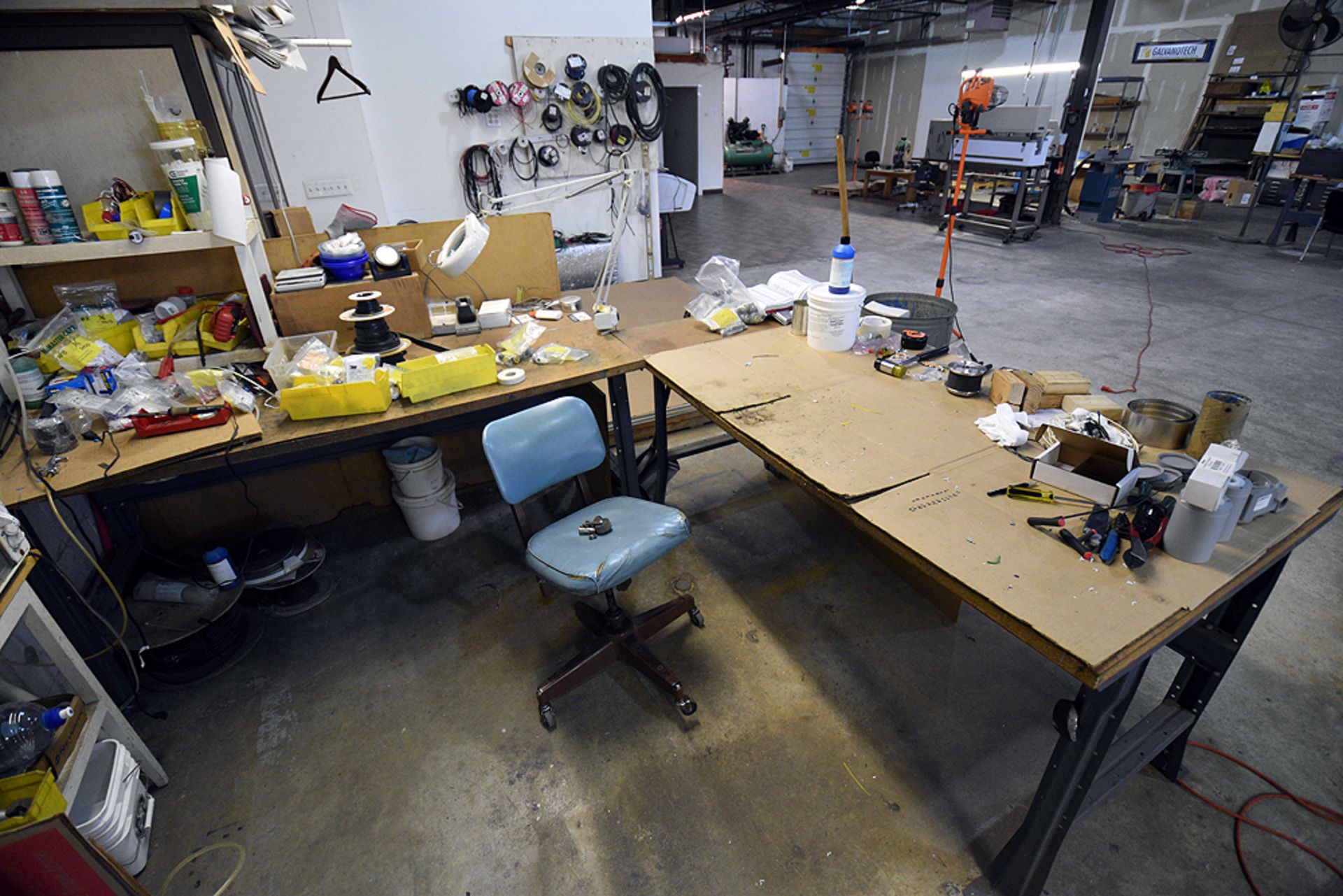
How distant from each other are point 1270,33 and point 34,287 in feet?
38.6

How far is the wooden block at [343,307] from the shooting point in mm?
2033

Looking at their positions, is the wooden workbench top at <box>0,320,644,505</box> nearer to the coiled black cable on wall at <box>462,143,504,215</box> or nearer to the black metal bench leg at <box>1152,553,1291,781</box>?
the black metal bench leg at <box>1152,553,1291,781</box>

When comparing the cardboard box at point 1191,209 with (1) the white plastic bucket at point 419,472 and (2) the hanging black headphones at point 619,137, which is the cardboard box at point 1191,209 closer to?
(2) the hanging black headphones at point 619,137

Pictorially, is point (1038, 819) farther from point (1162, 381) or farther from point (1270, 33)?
point (1270, 33)

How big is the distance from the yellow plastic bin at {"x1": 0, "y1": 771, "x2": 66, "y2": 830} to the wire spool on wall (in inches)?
50.0

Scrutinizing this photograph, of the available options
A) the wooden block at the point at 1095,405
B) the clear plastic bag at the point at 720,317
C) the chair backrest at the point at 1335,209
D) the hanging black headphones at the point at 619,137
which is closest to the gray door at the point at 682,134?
the hanging black headphones at the point at 619,137

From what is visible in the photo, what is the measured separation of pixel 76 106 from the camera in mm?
1839

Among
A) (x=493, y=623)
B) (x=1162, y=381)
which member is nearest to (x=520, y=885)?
(x=493, y=623)

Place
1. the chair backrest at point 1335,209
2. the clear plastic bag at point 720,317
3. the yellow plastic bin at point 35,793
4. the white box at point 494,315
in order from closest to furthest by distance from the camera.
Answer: the yellow plastic bin at point 35,793
the clear plastic bag at point 720,317
the white box at point 494,315
the chair backrest at point 1335,209

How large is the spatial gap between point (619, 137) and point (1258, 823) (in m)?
4.91

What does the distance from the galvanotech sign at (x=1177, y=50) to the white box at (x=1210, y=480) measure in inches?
403

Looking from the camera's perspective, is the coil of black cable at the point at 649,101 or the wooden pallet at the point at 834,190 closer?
the coil of black cable at the point at 649,101

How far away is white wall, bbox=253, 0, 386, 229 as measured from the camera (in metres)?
3.51

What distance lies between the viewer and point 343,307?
82.6 inches
